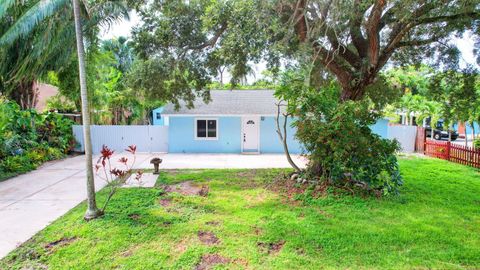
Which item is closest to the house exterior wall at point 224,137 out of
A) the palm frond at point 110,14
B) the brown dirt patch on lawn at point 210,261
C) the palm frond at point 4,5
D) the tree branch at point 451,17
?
the palm frond at point 110,14

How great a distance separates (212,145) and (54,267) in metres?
11.9

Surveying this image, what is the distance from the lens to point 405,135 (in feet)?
52.8

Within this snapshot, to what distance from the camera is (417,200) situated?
6.71 meters

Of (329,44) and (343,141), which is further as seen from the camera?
(329,44)

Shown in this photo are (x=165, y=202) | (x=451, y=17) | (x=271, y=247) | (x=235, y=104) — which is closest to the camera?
(x=271, y=247)

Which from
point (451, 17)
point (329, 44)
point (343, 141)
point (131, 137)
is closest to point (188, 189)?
point (343, 141)

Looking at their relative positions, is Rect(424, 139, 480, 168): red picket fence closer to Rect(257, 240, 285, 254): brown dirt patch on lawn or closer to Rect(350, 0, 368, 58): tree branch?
Rect(350, 0, 368, 58): tree branch

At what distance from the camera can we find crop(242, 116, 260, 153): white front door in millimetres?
15570

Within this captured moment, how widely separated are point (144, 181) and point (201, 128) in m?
7.06

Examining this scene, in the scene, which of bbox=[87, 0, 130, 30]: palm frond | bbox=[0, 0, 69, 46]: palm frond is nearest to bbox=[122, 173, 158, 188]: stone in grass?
bbox=[87, 0, 130, 30]: palm frond

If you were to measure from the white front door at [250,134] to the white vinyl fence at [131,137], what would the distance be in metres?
4.02

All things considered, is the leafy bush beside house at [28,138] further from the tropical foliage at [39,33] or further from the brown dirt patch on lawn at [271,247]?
the brown dirt patch on lawn at [271,247]

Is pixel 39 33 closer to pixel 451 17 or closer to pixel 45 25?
pixel 45 25

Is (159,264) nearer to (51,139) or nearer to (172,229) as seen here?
(172,229)
